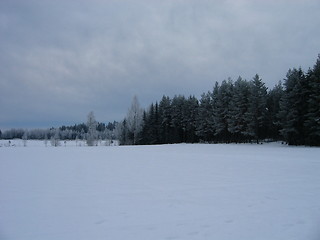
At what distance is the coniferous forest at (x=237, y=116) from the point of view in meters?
39.1

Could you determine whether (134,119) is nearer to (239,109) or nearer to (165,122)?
(165,122)

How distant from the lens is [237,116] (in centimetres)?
5019

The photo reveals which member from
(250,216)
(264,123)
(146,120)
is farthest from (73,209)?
(146,120)

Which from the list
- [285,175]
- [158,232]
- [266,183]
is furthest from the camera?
[285,175]

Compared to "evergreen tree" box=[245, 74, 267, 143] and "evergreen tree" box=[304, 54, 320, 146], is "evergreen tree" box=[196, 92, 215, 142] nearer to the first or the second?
"evergreen tree" box=[245, 74, 267, 143]

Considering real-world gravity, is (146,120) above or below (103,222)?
above

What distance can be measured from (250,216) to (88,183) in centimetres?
748

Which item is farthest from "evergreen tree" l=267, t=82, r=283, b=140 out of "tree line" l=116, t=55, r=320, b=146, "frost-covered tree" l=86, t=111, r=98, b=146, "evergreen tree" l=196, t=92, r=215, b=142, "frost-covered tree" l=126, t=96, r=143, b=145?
"frost-covered tree" l=86, t=111, r=98, b=146

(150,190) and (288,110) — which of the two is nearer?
(150,190)

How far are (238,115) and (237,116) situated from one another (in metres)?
0.29

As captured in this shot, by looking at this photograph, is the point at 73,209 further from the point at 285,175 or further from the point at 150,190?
the point at 285,175

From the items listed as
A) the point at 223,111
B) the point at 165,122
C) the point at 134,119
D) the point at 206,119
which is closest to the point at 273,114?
the point at 223,111

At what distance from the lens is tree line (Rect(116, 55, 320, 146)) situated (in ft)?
128

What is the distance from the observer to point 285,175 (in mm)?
13703
